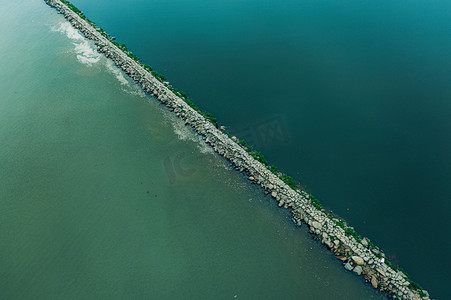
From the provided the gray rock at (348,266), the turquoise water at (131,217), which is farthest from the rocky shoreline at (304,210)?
the turquoise water at (131,217)

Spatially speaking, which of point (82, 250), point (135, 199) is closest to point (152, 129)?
point (135, 199)

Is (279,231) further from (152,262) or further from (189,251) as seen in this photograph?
(152,262)

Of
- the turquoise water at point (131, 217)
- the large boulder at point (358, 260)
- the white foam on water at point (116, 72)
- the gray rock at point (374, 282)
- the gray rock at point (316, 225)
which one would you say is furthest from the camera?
the white foam on water at point (116, 72)

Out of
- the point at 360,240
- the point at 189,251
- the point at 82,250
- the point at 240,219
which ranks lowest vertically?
the point at 82,250

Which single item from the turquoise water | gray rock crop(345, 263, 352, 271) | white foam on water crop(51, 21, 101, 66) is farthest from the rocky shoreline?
white foam on water crop(51, 21, 101, 66)

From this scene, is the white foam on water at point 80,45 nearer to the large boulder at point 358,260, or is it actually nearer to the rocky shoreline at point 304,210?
the rocky shoreline at point 304,210

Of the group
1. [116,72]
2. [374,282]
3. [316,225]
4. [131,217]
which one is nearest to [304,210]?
[316,225]
